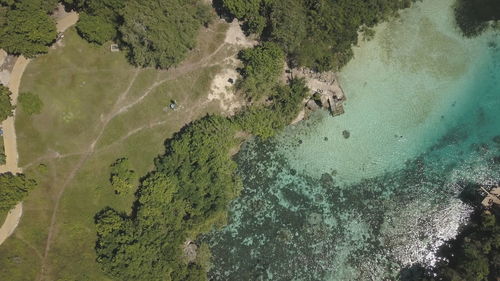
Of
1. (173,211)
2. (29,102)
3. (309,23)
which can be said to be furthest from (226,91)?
(29,102)

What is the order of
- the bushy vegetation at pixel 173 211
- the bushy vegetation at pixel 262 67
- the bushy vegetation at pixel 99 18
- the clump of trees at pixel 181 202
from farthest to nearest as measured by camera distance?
1. the bushy vegetation at pixel 262 67
2. the bushy vegetation at pixel 99 18
3. the clump of trees at pixel 181 202
4. the bushy vegetation at pixel 173 211

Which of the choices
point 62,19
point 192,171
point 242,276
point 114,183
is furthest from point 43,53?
point 242,276

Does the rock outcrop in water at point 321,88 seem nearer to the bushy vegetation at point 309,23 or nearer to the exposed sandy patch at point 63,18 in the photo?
the bushy vegetation at point 309,23

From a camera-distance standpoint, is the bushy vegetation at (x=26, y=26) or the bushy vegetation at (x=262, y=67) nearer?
the bushy vegetation at (x=26, y=26)

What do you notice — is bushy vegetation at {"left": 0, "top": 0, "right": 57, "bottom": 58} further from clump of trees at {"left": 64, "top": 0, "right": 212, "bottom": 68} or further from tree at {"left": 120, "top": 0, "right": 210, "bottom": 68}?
tree at {"left": 120, "top": 0, "right": 210, "bottom": 68}

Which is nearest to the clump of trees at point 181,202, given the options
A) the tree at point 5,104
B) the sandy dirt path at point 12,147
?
the sandy dirt path at point 12,147

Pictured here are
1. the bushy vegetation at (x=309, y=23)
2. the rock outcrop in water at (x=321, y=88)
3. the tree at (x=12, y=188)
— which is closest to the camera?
the tree at (x=12, y=188)

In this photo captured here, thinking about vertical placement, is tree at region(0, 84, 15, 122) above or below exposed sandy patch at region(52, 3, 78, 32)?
below

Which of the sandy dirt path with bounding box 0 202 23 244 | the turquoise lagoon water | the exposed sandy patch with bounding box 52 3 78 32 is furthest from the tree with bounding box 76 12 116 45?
the turquoise lagoon water
